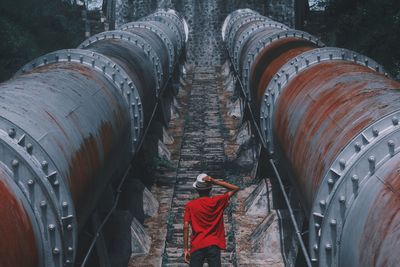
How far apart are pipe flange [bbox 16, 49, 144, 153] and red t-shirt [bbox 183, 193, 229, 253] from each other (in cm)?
279

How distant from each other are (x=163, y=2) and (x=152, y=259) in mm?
22923

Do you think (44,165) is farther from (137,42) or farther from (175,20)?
(175,20)

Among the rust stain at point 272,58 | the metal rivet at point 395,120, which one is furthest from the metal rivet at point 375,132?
the rust stain at point 272,58

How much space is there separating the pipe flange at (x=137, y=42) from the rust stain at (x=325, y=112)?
17.9 ft

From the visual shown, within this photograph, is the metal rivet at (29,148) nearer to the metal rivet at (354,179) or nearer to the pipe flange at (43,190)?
the pipe flange at (43,190)

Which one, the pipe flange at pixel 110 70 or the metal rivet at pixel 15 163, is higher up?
the pipe flange at pixel 110 70

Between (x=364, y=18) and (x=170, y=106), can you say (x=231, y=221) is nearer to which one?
(x=170, y=106)

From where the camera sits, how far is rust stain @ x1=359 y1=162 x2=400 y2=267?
11.9 feet

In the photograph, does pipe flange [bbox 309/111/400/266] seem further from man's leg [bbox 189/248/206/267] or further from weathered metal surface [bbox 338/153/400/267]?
man's leg [bbox 189/248/206/267]

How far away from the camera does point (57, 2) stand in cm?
3250

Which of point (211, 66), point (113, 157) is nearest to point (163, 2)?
point (211, 66)

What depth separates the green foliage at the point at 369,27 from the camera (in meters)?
17.0

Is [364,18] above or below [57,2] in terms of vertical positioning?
below

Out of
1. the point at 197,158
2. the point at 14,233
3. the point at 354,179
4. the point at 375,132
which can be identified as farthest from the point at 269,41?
the point at 14,233
